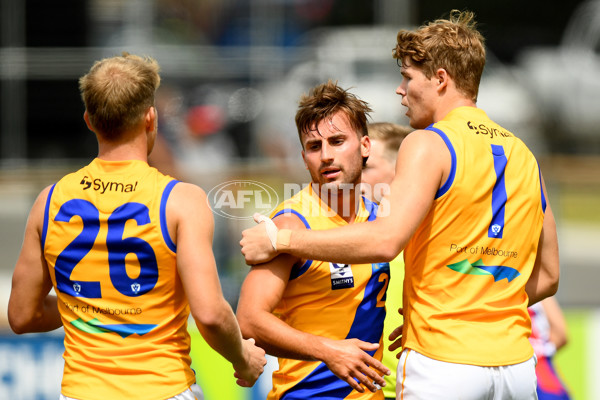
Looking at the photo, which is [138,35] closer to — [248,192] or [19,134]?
[19,134]

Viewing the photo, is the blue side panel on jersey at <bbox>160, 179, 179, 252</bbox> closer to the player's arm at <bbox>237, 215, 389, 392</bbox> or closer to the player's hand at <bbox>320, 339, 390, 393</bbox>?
the player's arm at <bbox>237, 215, 389, 392</bbox>

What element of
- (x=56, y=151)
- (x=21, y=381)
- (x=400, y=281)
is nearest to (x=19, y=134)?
(x=56, y=151)

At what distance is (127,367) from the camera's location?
118 inches

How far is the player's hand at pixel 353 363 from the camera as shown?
3104 mm

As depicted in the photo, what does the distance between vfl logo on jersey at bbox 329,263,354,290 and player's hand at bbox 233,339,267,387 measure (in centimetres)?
39

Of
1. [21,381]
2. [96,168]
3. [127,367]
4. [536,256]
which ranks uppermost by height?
[96,168]

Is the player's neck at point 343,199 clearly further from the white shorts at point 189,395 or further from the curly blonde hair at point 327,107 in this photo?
the white shorts at point 189,395

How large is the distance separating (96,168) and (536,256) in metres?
1.87

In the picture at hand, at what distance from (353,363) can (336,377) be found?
28 centimetres

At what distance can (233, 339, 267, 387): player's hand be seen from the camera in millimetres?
3168

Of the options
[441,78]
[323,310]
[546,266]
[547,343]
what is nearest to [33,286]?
[323,310]

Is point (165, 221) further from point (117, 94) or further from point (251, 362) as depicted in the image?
point (251, 362)

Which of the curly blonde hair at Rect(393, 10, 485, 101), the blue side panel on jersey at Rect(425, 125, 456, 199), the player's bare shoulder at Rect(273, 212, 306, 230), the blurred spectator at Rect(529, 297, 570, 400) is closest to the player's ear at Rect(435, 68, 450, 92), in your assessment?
the curly blonde hair at Rect(393, 10, 485, 101)

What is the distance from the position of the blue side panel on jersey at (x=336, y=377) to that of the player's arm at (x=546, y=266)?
70 cm
